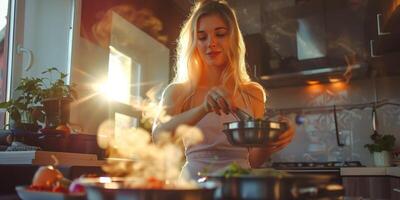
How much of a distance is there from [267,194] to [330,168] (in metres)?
2.49

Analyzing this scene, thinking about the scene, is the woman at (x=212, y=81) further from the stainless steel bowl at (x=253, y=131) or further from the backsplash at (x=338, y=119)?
the backsplash at (x=338, y=119)

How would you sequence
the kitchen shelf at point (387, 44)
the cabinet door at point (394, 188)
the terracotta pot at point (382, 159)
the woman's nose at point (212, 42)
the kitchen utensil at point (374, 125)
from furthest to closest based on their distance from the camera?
the kitchen utensil at point (374, 125) → the terracotta pot at point (382, 159) → the kitchen shelf at point (387, 44) → the cabinet door at point (394, 188) → the woman's nose at point (212, 42)

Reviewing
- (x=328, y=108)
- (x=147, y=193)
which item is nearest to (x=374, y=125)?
(x=328, y=108)

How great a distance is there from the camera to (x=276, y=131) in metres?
0.96

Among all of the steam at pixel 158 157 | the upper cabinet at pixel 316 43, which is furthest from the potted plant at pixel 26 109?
the upper cabinet at pixel 316 43

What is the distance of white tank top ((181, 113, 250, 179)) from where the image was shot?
1391mm

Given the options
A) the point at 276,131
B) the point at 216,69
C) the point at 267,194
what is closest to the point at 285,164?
the point at 216,69

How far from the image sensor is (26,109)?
2.12 meters

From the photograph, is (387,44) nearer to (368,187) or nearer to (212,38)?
(368,187)

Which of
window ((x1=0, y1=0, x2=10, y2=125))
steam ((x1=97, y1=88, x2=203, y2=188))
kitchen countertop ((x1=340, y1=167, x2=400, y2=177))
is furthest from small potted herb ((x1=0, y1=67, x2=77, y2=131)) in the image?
kitchen countertop ((x1=340, y1=167, x2=400, y2=177))

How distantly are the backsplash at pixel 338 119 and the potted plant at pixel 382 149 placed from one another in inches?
8.7

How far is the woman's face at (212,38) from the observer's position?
139cm

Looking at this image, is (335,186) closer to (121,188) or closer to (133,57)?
(121,188)

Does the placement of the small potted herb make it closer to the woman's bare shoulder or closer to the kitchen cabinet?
the woman's bare shoulder
